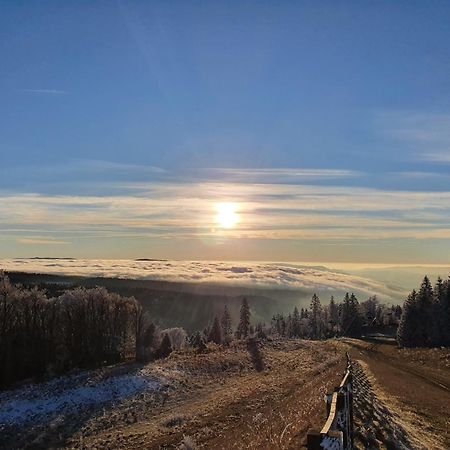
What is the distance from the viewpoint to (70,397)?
43812 mm

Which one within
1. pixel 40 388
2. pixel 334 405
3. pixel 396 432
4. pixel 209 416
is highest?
pixel 334 405

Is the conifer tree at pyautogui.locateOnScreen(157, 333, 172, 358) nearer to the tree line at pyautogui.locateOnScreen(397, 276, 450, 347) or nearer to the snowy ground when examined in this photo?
the snowy ground

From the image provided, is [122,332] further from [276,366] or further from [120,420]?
[120,420]

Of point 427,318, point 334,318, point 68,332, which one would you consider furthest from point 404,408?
point 334,318

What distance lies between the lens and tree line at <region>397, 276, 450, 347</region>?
271 ft

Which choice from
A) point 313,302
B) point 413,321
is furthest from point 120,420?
point 313,302

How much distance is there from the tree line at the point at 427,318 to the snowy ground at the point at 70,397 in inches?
2193

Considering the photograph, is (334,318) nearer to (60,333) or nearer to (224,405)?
(60,333)

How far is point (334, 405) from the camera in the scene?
32.0 feet

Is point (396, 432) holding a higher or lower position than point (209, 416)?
higher

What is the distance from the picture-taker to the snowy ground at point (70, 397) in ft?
124

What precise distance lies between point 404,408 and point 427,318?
67729mm

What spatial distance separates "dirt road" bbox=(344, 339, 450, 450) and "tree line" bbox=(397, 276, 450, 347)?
3800cm

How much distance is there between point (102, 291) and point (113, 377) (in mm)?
40061
